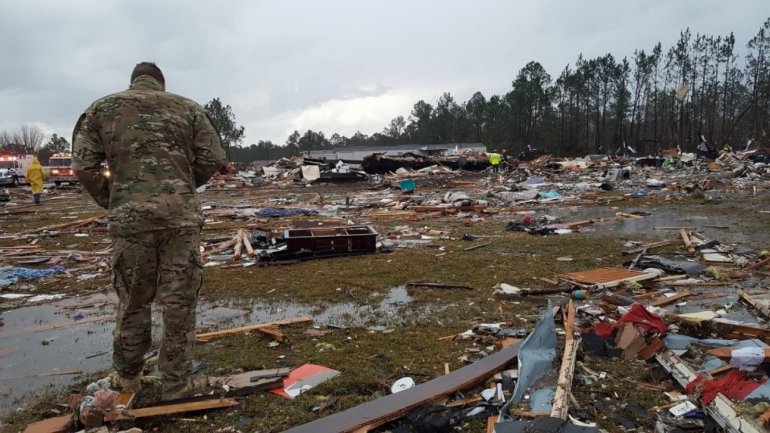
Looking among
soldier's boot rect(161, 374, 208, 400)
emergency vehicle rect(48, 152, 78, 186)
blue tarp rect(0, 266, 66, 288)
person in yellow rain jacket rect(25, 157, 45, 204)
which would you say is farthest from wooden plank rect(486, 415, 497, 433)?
emergency vehicle rect(48, 152, 78, 186)

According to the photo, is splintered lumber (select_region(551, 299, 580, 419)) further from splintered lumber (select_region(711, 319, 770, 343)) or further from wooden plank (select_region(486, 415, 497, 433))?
splintered lumber (select_region(711, 319, 770, 343))

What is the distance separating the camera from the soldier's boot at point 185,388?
3.21 meters

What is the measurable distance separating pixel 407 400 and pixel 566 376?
1.15 metres

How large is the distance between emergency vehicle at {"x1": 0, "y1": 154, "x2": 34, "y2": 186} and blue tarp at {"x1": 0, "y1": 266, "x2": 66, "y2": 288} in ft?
101

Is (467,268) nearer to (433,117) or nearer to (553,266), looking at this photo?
(553,266)

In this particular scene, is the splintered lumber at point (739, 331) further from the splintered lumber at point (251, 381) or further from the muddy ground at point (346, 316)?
the splintered lumber at point (251, 381)

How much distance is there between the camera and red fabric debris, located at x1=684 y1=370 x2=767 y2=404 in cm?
289

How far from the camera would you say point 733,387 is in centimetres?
296

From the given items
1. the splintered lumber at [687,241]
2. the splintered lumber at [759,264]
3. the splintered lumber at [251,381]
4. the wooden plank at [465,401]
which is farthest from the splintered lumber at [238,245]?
the splintered lumber at [759,264]

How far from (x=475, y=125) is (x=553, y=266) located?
237ft

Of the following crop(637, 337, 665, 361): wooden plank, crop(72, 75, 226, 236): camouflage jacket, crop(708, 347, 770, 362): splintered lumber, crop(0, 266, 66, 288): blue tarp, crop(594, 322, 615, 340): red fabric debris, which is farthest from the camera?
crop(0, 266, 66, 288): blue tarp

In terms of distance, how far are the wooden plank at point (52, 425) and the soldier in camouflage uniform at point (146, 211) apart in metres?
0.40

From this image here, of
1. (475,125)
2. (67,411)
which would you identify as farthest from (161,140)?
(475,125)

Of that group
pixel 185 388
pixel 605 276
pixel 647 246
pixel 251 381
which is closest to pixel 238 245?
pixel 251 381
